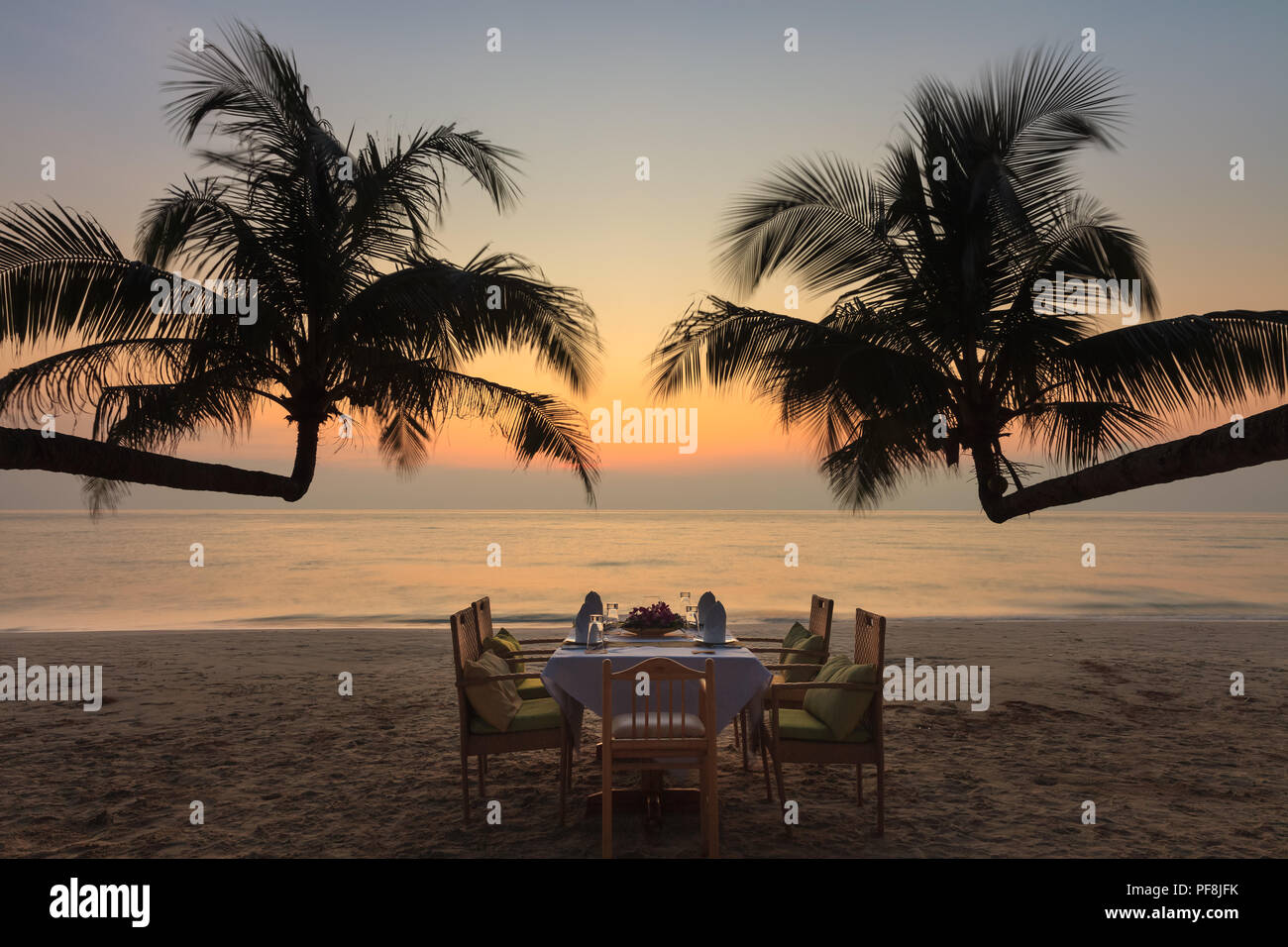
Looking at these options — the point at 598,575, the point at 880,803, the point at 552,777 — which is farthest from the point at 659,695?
the point at 598,575

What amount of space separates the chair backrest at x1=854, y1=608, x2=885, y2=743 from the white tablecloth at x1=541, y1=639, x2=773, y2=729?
540mm

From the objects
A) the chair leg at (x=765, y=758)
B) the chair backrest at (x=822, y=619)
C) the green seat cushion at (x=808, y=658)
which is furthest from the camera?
the chair backrest at (x=822, y=619)

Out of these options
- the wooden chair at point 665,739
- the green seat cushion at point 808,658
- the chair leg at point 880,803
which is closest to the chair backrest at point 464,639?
the wooden chair at point 665,739

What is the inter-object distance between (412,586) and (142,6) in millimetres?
17417

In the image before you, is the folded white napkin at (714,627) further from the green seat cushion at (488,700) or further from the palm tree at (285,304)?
the palm tree at (285,304)

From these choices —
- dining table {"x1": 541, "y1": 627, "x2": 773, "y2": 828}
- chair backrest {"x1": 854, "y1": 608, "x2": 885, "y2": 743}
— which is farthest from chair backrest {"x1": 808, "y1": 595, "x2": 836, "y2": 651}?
dining table {"x1": 541, "y1": 627, "x2": 773, "y2": 828}

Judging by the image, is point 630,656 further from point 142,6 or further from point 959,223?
point 142,6

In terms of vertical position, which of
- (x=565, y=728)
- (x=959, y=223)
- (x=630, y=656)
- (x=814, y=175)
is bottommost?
(x=565, y=728)

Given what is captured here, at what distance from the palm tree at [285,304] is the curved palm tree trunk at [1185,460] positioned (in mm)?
3425

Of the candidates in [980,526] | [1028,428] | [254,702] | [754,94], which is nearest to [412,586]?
[254,702]

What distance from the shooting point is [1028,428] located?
20.6 ft

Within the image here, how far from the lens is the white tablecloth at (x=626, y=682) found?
4207mm

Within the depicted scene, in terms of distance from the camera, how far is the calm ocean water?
16.9 metres

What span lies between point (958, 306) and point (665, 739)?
13.4ft
